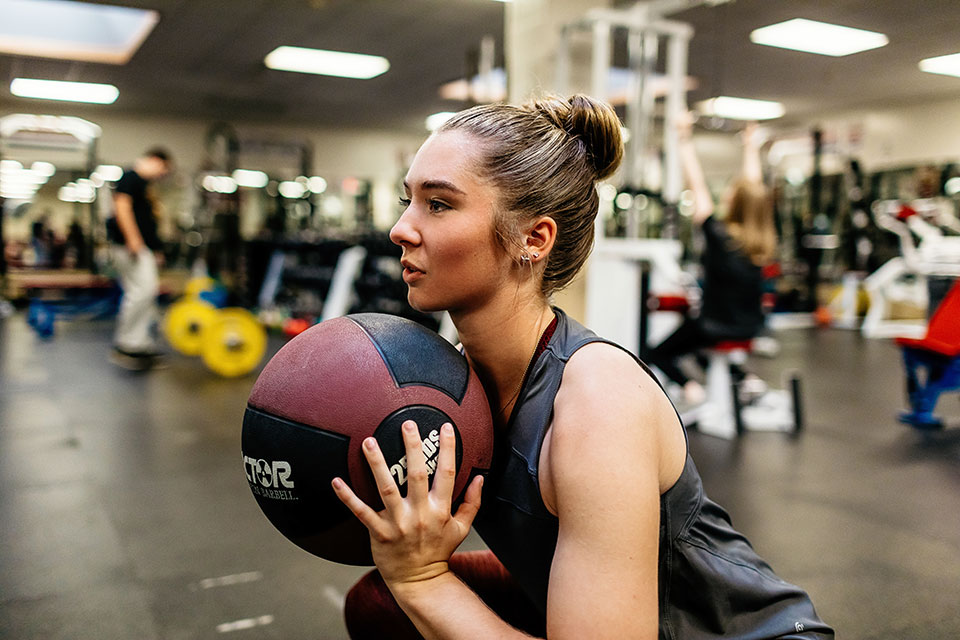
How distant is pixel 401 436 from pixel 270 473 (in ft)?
0.55

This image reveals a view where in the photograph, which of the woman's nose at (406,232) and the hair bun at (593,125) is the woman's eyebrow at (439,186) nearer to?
the woman's nose at (406,232)

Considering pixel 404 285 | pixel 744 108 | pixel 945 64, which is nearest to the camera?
pixel 945 64

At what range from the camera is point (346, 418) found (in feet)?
2.61

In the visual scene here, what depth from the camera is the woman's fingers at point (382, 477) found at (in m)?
0.74

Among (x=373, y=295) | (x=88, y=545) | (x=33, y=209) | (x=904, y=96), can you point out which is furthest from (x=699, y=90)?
(x=33, y=209)

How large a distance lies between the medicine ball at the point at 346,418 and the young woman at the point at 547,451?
25 millimetres

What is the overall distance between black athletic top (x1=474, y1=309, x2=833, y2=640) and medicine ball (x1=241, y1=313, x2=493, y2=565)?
0.05m

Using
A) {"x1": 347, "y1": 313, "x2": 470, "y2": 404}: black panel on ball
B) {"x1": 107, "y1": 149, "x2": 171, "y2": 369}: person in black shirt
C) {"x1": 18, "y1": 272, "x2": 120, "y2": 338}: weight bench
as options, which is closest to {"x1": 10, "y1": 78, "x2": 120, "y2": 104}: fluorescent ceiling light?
{"x1": 18, "y1": 272, "x2": 120, "y2": 338}: weight bench

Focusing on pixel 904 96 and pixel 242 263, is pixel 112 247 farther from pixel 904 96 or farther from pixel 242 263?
pixel 904 96

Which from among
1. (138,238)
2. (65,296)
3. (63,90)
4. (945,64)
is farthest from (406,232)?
(63,90)

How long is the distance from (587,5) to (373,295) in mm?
2683

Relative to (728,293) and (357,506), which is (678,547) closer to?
(357,506)

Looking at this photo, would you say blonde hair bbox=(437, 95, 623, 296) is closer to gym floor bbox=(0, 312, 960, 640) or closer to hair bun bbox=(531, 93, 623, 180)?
hair bun bbox=(531, 93, 623, 180)

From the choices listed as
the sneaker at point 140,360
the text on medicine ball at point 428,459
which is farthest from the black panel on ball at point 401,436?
the sneaker at point 140,360
